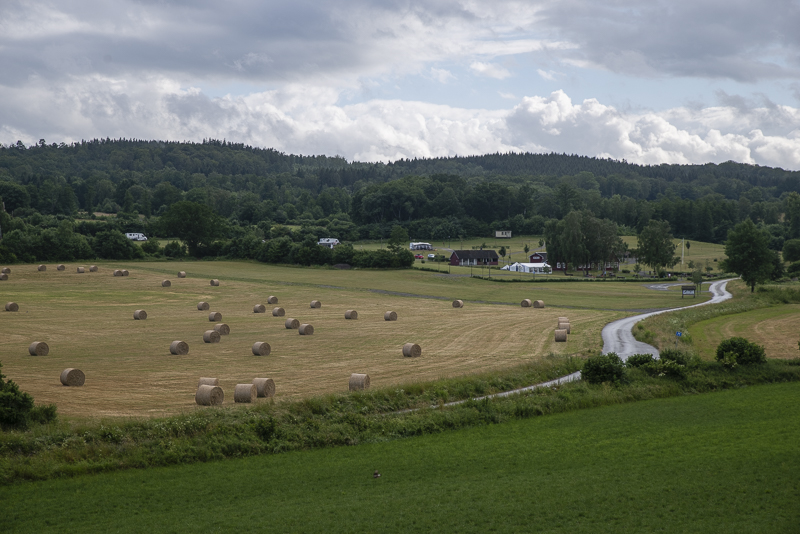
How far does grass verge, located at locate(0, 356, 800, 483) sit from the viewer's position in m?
19.8

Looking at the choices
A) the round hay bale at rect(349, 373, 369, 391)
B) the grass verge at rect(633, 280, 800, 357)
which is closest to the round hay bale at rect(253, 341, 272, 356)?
the round hay bale at rect(349, 373, 369, 391)

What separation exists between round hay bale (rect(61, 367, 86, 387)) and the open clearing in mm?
34773

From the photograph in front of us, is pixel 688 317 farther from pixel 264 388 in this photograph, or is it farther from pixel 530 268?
pixel 530 268

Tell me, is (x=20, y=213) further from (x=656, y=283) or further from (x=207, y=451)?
(x=207, y=451)

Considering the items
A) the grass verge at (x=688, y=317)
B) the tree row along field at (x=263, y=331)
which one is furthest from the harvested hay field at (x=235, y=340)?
the grass verge at (x=688, y=317)

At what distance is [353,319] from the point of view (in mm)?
56969

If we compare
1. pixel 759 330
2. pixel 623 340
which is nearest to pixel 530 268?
pixel 759 330

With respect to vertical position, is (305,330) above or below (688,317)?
below

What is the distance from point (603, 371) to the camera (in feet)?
103

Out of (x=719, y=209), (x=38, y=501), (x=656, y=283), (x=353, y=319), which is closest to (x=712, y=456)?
(x=38, y=501)

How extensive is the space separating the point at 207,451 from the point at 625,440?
1382 cm

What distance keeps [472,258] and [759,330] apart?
8965 centimetres

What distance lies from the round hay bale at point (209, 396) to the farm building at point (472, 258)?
361 ft

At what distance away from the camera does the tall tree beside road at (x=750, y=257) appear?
3543 inches
